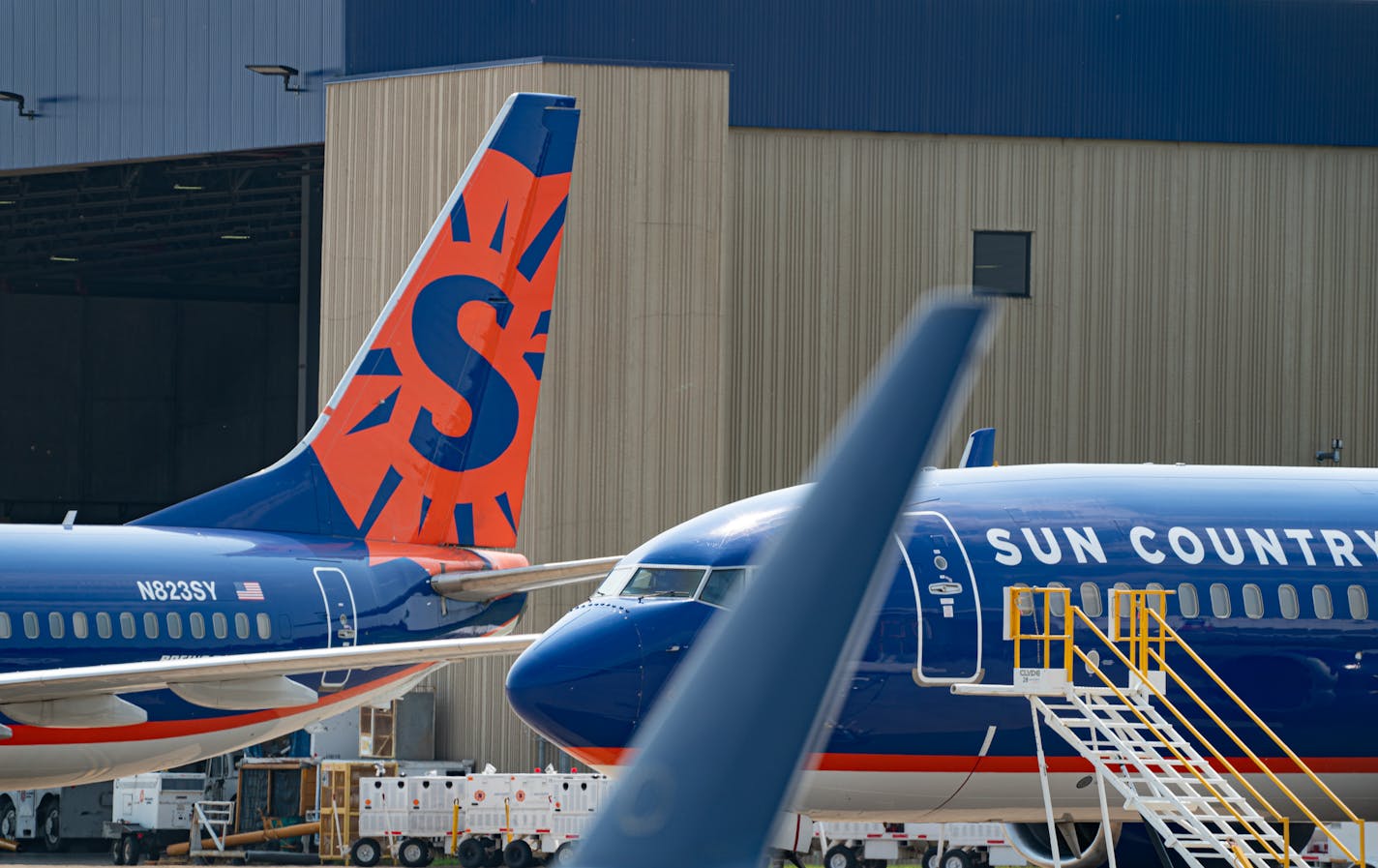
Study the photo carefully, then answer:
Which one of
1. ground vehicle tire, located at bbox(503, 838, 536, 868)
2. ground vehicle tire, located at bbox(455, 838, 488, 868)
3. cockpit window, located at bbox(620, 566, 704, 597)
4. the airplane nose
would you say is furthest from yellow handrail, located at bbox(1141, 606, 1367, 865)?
ground vehicle tire, located at bbox(455, 838, 488, 868)

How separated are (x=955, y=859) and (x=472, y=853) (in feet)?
21.3

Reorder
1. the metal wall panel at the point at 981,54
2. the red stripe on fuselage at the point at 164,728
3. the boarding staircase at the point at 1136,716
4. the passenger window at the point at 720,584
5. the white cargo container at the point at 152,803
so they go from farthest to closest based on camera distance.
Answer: the metal wall panel at the point at 981,54 → the white cargo container at the point at 152,803 → the red stripe on fuselage at the point at 164,728 → the passenger window at the point at 720,584 → the boarding staircase at the point at 1136,716

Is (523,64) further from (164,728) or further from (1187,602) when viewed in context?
(1187,602)

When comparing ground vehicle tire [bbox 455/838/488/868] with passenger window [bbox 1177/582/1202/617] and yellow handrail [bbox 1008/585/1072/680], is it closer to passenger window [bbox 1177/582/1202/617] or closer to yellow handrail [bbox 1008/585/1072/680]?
yellow handrail [bbox 1008/585/1072/680]

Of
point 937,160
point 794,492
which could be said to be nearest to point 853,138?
point 937,160

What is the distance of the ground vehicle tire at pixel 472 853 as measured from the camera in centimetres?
2564

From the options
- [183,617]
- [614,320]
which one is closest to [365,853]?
[183,617]

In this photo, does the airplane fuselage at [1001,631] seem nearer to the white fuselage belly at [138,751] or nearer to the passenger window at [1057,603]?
the passenger window at [1057,603]

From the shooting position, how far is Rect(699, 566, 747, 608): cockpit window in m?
14.1

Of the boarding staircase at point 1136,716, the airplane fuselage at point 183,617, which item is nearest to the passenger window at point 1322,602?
the boarding staircase at point 1136,716

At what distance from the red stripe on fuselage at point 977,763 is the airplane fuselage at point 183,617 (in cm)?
584

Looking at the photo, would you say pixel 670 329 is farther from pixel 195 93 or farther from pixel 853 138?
pixel 195 93

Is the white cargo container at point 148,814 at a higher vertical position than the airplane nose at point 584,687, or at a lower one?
lower

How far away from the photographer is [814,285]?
32.2 meters
